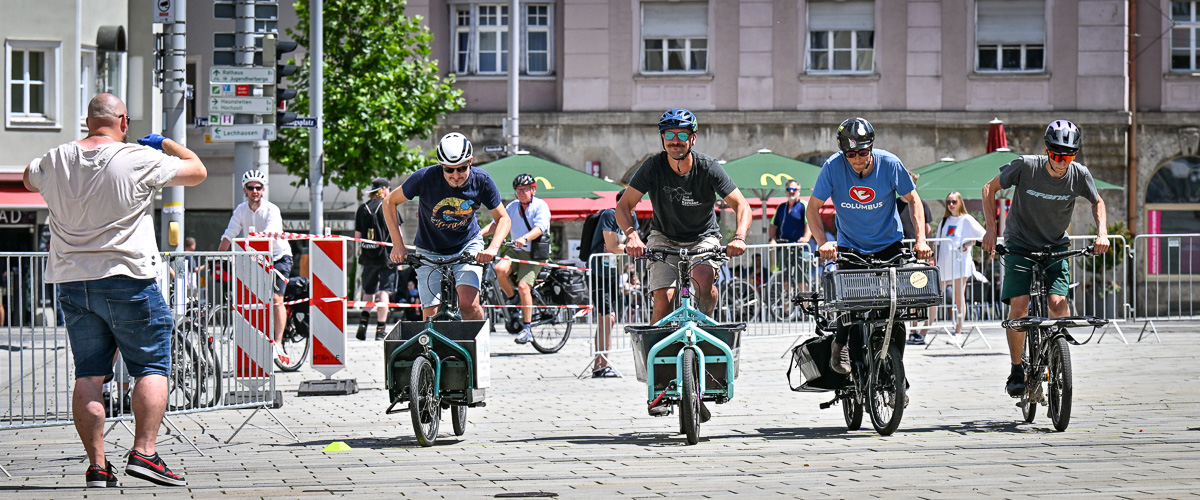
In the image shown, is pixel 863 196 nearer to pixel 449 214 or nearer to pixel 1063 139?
pixel 1063 139

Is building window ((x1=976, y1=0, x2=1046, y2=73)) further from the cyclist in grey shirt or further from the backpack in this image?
the cyclist in grey shirt

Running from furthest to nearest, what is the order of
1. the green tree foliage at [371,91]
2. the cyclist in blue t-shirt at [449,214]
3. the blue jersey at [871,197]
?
1. the green tree foliage at [371,91]
2. the cyclist in blue t-shirt at [449,214]
3. the blue jersey at [871,197]

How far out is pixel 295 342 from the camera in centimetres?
1446

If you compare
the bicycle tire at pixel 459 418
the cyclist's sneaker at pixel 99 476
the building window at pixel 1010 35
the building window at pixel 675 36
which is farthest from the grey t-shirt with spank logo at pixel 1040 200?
the building window at pixel 1010 35

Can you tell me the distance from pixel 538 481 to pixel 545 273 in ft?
31.9

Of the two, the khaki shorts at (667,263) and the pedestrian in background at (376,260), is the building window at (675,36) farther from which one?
the khaki shorts at (667,263)

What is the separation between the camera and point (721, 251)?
Result: 8898 mm

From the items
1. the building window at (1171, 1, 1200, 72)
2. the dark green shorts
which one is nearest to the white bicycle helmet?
the dark green shorts

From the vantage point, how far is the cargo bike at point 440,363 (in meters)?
8.66

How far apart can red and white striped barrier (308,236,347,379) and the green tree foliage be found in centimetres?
1537

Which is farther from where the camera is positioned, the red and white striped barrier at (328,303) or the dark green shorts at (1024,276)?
the red and white striped barrier at (328,303)

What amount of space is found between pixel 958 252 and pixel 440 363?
915cm

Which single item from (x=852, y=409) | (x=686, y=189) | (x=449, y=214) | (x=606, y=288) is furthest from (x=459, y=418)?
(x=606, y=288)

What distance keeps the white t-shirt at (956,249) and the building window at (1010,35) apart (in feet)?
45.7
